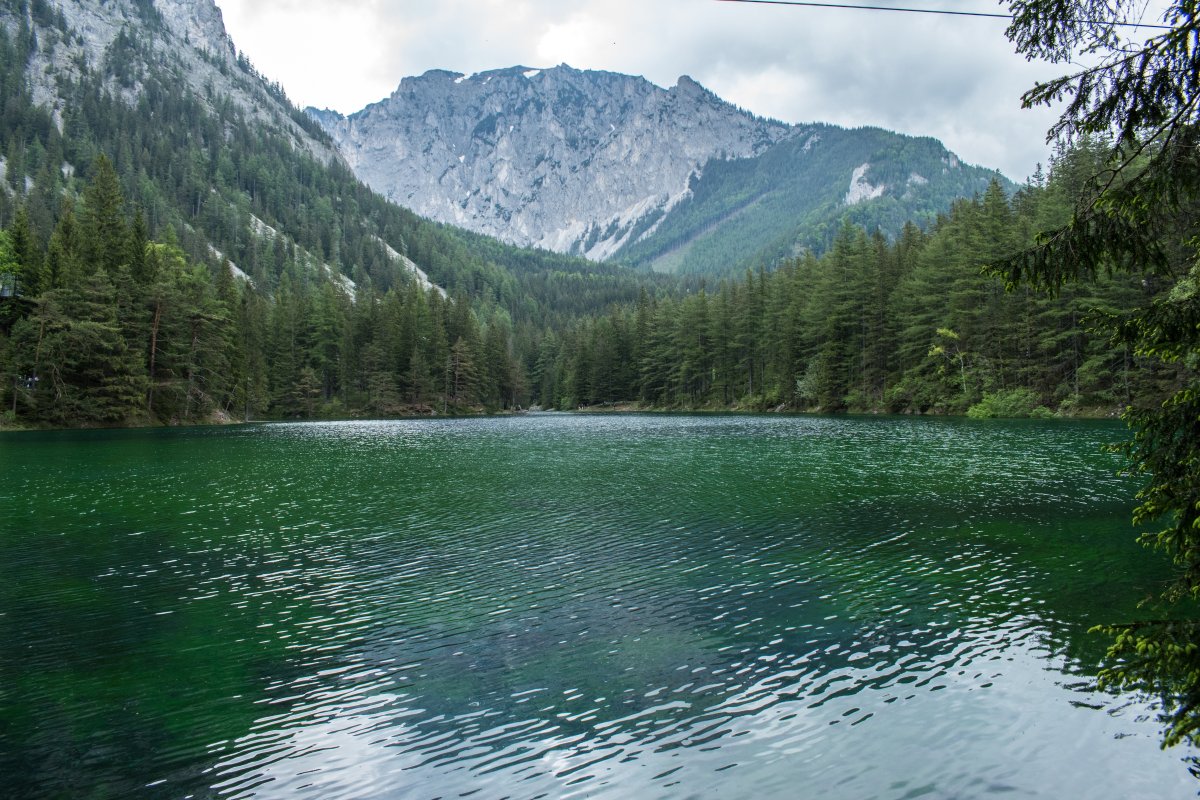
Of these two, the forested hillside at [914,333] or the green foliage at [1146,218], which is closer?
the green foliage at [1146,218]

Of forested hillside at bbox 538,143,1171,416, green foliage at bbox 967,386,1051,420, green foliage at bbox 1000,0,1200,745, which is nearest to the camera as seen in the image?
green foliage at bbox 1000,0,1200,745

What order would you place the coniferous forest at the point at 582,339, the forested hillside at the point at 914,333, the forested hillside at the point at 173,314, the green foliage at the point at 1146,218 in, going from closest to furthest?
the green foliage at the point at 1146,218
the forested hillside at the point at 914,333
the coniferous forest at the point at 582,339
the forested hillside at the point at 173,314

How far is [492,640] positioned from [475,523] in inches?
361

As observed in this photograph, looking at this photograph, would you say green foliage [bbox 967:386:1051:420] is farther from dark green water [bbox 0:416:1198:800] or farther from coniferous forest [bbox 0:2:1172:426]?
dark green water [bbox 0:416:1198:800]

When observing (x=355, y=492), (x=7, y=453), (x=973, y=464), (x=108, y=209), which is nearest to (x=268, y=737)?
(x=355, y=492)

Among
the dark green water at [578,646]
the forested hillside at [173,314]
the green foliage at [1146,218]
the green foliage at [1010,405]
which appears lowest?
the dark green water at [578,646]

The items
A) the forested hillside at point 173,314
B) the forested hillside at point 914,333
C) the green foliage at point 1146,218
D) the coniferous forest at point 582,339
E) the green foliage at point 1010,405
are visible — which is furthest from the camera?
the forested hillside at point 173,314

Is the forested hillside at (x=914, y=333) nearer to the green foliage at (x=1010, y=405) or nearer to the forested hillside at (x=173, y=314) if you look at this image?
the green foliage at (x=1010, y=405)

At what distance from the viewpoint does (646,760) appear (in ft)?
22.8

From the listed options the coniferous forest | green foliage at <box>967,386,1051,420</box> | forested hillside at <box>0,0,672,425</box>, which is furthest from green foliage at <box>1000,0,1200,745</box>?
forested hillside at <box>0,0,672,425</box>

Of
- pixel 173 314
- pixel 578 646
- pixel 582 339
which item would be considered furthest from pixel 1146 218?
→ pixel 582 339

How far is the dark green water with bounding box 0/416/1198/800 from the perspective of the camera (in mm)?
6848

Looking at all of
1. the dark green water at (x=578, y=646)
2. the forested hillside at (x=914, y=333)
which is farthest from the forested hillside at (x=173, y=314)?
the dark green water at (x=578, y=646)

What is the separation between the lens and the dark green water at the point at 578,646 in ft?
22.5
